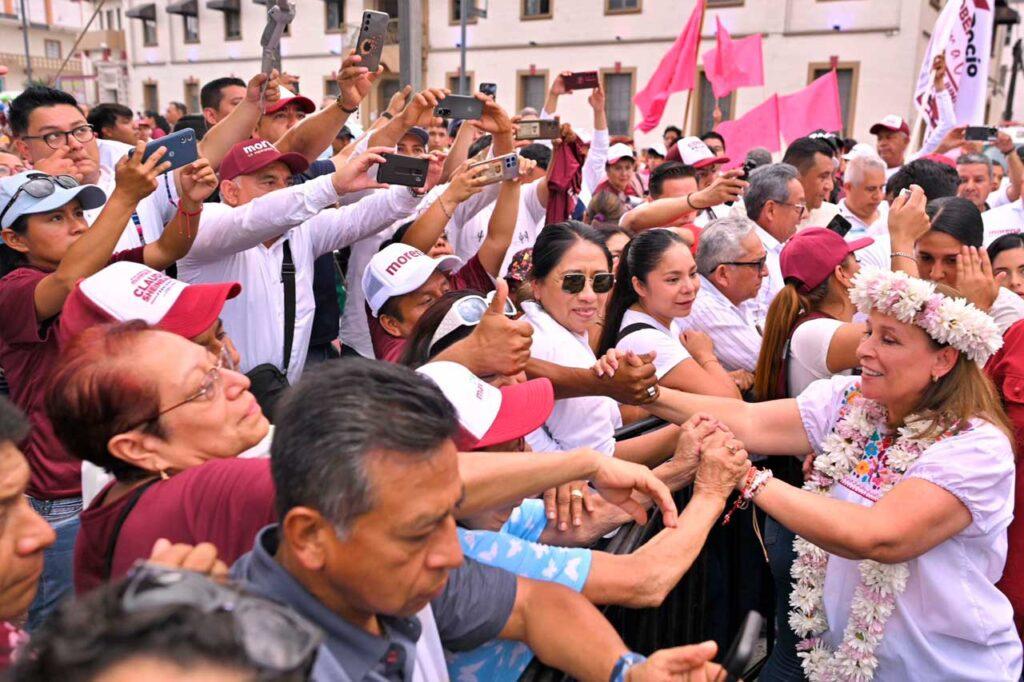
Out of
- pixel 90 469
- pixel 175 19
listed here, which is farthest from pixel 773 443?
pixel 175 19

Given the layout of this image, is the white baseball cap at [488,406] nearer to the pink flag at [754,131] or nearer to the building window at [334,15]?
the pink flag at [754,131]

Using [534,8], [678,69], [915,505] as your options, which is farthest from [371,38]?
[534,8]

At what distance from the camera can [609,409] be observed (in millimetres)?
3051

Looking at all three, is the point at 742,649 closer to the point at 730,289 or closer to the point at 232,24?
the point at 730,289

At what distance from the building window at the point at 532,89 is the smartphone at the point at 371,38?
24.5 m

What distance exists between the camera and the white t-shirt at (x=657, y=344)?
134 inches

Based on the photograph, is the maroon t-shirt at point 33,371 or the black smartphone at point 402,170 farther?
the black smartphone at point 402,170

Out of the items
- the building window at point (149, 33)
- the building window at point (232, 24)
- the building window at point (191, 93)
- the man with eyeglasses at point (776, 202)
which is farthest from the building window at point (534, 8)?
the man with eyeglasses at point (776, 202)

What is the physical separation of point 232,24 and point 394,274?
114 ft

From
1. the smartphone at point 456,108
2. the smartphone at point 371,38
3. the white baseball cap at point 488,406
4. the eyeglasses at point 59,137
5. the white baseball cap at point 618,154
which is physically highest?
the smartphone at point 371,38

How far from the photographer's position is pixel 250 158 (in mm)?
3709

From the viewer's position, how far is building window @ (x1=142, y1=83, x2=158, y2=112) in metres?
36.9

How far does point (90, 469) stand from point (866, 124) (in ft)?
82.1

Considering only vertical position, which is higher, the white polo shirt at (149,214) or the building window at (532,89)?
the building window at (532,89)
